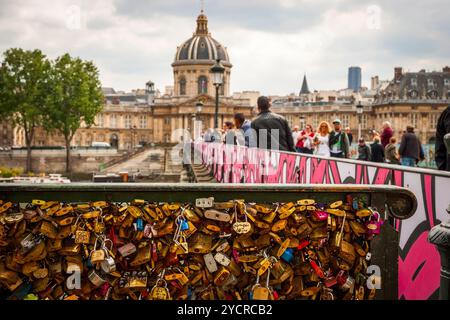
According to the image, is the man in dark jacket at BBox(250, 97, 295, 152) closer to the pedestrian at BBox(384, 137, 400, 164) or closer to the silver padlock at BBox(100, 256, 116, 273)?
the pedestrian at BBox(384, 137, 400, 164)

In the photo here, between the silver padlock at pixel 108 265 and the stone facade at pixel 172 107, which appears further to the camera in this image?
the stone facade at pixel 172 107

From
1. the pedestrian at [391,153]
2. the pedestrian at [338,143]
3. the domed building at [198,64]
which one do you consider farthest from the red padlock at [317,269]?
the domed building at [198,64]

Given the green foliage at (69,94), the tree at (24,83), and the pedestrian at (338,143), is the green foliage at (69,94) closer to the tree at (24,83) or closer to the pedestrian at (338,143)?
the tree at (24,83)

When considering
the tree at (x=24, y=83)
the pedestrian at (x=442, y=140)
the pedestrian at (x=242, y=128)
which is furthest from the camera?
the tree at (x=24, y=83)

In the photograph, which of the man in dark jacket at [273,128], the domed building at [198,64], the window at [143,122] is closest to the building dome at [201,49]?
the domed building at [198,64]

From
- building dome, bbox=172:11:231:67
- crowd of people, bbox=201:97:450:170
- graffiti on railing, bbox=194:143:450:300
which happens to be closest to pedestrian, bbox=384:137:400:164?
crowd of people, bbox=201:97:450:170

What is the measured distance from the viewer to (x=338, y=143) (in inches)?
522

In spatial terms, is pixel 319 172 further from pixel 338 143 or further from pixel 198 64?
pixel 198 64

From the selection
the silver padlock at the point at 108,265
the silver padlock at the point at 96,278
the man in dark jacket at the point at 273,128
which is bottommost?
the silver padlock at the point at 96,278

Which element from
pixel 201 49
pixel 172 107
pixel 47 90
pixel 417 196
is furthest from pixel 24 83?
pixel 417 196

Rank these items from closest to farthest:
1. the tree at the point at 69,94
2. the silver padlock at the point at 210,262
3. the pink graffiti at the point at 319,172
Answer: the silver padlock at the point at 210,262, the pink graffiti at the point at 319,172, the tree at the point at 69,94

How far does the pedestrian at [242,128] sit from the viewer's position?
11.7m

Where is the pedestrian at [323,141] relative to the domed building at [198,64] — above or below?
below

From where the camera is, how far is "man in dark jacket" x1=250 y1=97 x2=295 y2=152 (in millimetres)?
9453
